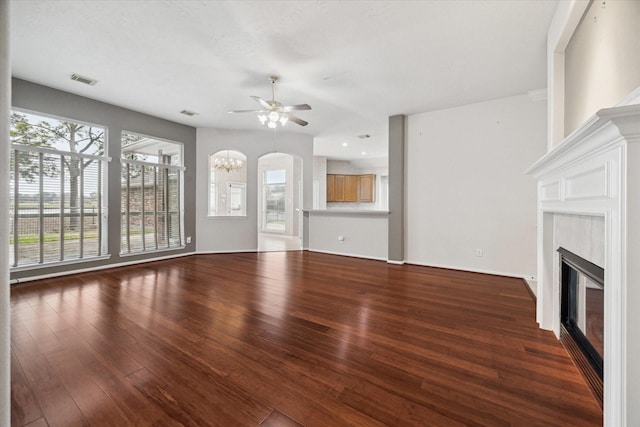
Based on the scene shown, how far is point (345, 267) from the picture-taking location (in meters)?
4.60

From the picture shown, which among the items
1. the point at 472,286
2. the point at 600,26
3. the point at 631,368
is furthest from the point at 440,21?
the point at 472,286

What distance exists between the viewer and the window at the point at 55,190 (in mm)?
3574

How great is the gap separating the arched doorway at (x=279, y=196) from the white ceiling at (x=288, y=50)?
472 centimetres

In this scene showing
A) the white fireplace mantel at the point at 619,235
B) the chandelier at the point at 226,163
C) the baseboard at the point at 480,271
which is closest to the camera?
the white fireplace mantel at the point at 619,235

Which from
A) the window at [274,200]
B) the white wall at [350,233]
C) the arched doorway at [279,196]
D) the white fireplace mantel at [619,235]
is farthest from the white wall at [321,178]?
the white fireplace mantel at [619,235]

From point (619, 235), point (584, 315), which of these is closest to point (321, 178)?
point (584, 315)

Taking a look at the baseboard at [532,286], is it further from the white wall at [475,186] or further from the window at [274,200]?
the window at [274,200]

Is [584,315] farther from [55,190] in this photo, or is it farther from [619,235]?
[55,190]

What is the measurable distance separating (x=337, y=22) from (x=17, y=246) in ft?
16.1

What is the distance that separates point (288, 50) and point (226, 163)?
5.70 metres

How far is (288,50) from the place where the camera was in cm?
284

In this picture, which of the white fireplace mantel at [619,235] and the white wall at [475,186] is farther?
the white wall at [475,186]

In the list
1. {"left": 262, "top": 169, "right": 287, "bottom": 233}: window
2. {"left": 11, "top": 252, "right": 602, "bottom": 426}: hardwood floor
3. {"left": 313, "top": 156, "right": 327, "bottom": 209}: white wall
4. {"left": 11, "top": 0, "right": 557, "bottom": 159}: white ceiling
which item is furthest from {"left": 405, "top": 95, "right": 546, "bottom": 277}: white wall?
{"left": 262, "top": 169, "right": 287, "bottom": 233}: window

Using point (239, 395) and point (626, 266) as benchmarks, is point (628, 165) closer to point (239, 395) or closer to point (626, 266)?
point (626, 266)
